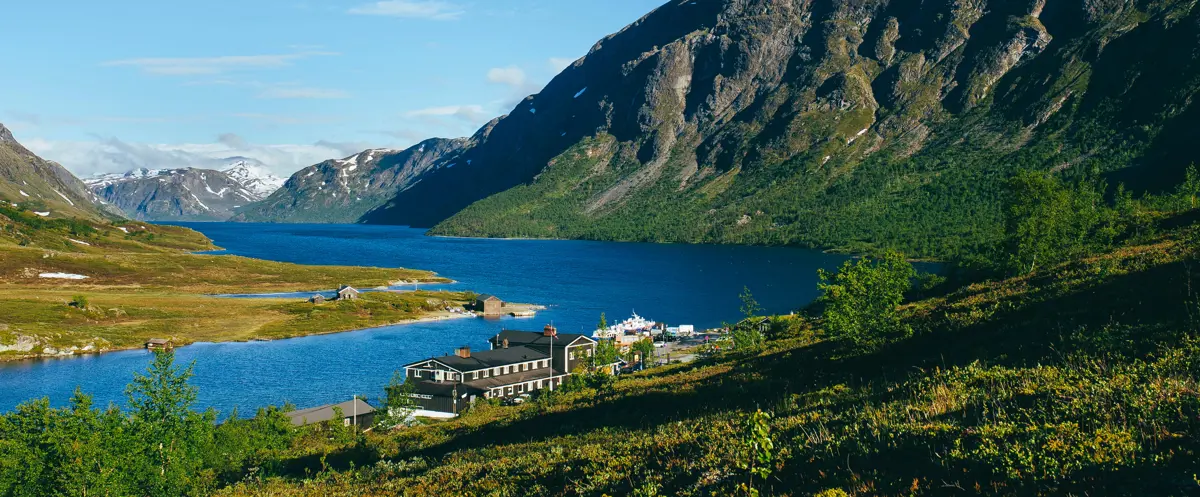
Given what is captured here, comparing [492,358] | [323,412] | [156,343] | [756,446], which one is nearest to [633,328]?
[492,358]

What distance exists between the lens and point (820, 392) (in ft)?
69.8

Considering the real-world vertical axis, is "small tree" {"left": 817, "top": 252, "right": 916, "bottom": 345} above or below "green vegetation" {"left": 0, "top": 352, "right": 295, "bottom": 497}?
above

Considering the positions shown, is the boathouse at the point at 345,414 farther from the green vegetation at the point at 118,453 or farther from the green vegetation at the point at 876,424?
the green vegetation at the point at 876,424

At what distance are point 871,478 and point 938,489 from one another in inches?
39.2

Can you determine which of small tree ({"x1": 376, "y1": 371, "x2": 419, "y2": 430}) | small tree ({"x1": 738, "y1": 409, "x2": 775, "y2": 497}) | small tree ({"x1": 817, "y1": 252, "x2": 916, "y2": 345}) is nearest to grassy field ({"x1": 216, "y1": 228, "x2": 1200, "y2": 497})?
small tree ({"x1": 738, "y1": 409, "x2": 775, "y2": 497})

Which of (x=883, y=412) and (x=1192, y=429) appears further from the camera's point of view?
(x=883, y=412)

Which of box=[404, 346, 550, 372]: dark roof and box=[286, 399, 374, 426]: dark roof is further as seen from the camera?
box=[404, 346, 550, 372]: dark roof

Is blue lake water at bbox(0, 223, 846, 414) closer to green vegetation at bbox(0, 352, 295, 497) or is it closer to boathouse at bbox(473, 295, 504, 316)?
boathouse at bbox(473, 295, 504, 316)

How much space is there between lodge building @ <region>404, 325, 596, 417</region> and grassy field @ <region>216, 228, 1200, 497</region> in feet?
120

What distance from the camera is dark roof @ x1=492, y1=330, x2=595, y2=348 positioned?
8431cm

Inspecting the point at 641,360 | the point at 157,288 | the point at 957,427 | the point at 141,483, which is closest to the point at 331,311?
the point at 157,288

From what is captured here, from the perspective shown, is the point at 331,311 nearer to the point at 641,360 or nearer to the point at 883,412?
the point at 641,360

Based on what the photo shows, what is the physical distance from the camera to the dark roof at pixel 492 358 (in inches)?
2886

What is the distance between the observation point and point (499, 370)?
250 feet
